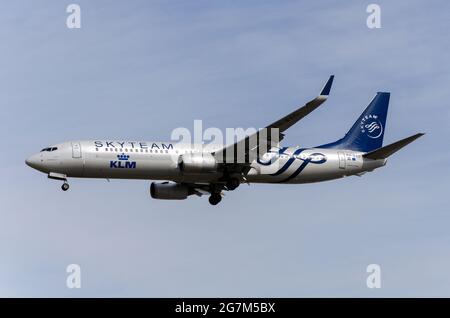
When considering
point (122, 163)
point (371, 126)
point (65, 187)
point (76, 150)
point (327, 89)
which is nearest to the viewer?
point (327, 89)

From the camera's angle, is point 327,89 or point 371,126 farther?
point 371,126

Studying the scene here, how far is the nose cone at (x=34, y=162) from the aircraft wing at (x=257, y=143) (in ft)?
40.4

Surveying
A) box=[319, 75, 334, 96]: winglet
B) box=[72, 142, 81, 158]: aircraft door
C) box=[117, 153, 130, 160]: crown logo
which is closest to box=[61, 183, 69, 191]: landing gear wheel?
box=[72, 142, 81, 158]: aircraft door

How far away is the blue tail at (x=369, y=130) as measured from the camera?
85.0m

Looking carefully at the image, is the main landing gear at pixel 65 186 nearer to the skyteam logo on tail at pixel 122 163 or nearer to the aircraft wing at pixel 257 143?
the skyteam logo on tail at pixel 122 163

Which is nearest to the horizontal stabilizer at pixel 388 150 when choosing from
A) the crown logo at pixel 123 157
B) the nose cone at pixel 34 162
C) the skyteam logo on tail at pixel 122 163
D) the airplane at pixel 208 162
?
the airplane at pixel 208 162

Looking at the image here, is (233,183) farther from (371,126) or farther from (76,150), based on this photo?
(371,126)

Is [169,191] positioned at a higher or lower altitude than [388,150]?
lower

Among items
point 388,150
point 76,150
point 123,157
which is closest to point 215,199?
point 123,157

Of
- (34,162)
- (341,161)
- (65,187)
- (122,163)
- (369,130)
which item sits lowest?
(65,187)

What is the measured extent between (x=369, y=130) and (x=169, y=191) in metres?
17.1

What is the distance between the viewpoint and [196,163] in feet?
245

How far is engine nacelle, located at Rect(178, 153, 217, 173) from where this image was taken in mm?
74438
